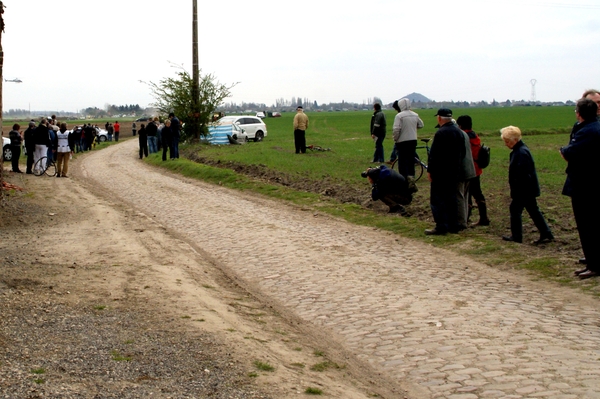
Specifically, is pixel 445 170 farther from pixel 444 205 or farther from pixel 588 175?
pixel 588 175

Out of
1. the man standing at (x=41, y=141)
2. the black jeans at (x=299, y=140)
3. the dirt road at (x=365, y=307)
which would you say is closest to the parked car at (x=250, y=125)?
the black jeans at (x=299, y=140)

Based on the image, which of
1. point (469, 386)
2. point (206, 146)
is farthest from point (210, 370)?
point (206, 146)

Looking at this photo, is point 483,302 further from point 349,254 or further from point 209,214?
point 209,214

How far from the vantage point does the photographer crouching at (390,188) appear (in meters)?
13.5

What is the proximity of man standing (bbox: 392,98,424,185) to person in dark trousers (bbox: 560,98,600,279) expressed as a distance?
7.22 m

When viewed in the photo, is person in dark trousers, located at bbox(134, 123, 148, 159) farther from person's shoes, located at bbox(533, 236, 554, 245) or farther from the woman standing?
person's shoes, located at bbox(533, 236, 554, 245)

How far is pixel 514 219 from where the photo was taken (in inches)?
414

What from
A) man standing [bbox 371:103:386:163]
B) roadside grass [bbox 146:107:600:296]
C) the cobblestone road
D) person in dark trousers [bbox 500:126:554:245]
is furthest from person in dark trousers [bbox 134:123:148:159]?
person in dark trousers [bbox 500:126:554:245]

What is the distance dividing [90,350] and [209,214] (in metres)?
9.31

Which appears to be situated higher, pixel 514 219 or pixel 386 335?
pixel 514 219

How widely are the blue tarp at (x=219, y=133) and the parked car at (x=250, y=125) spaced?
2.67 metres

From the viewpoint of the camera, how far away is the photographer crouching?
44.4ft

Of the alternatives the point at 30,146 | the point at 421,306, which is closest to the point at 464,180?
the point at 421,306

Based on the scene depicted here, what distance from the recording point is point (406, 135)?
1575cm
